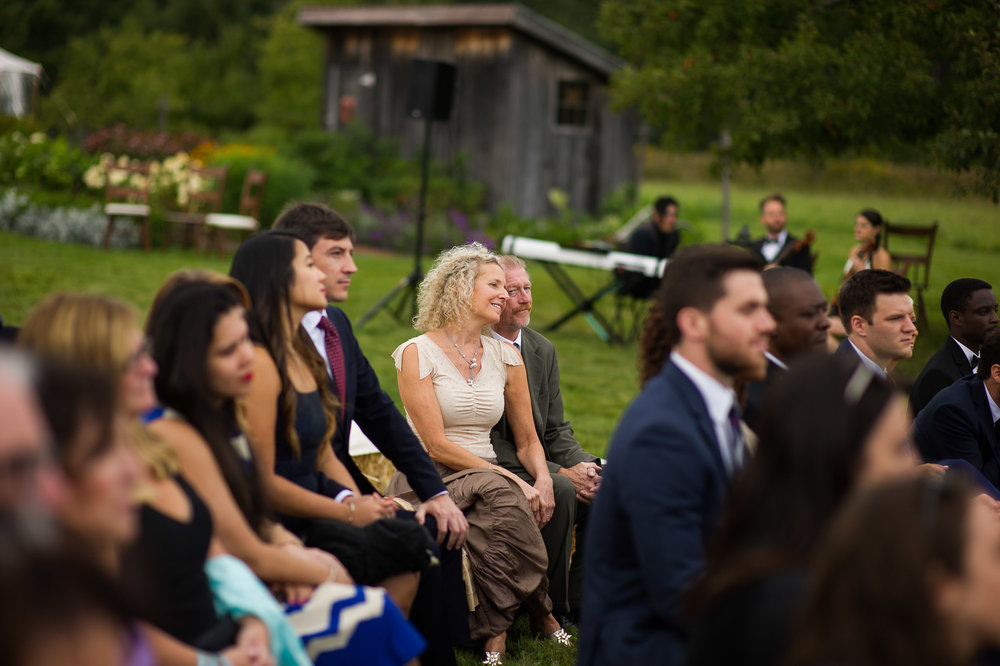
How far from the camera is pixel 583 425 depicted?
7.56 metres

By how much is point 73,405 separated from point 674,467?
4.28ft

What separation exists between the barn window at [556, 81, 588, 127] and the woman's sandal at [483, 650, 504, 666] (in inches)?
664

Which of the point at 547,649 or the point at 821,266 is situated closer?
the point at 547,649

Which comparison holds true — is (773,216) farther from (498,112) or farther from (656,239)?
(498,112)

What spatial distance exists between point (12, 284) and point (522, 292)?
845cm

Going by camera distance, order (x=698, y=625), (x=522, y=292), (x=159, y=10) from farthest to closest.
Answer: (x=159, y=10) < (x=522, y=292) < (x=698, y=625)

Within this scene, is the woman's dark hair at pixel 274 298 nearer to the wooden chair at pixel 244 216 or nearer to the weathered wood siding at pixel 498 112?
the wooden chair at pixel 244 216

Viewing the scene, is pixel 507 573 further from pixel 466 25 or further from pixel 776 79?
pixel 466 25

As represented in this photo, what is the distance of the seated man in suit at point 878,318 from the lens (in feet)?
13.2

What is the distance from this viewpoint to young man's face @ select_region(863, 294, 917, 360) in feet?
13.1

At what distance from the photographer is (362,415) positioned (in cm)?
372

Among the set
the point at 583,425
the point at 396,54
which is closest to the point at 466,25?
the point at 396,54

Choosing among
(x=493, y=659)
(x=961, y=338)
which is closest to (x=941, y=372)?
(x=961, y=338)

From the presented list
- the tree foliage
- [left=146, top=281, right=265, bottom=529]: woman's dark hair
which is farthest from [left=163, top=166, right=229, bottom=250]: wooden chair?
[left=146, top=281, right=265, bottom=529]: woman's dark hair
